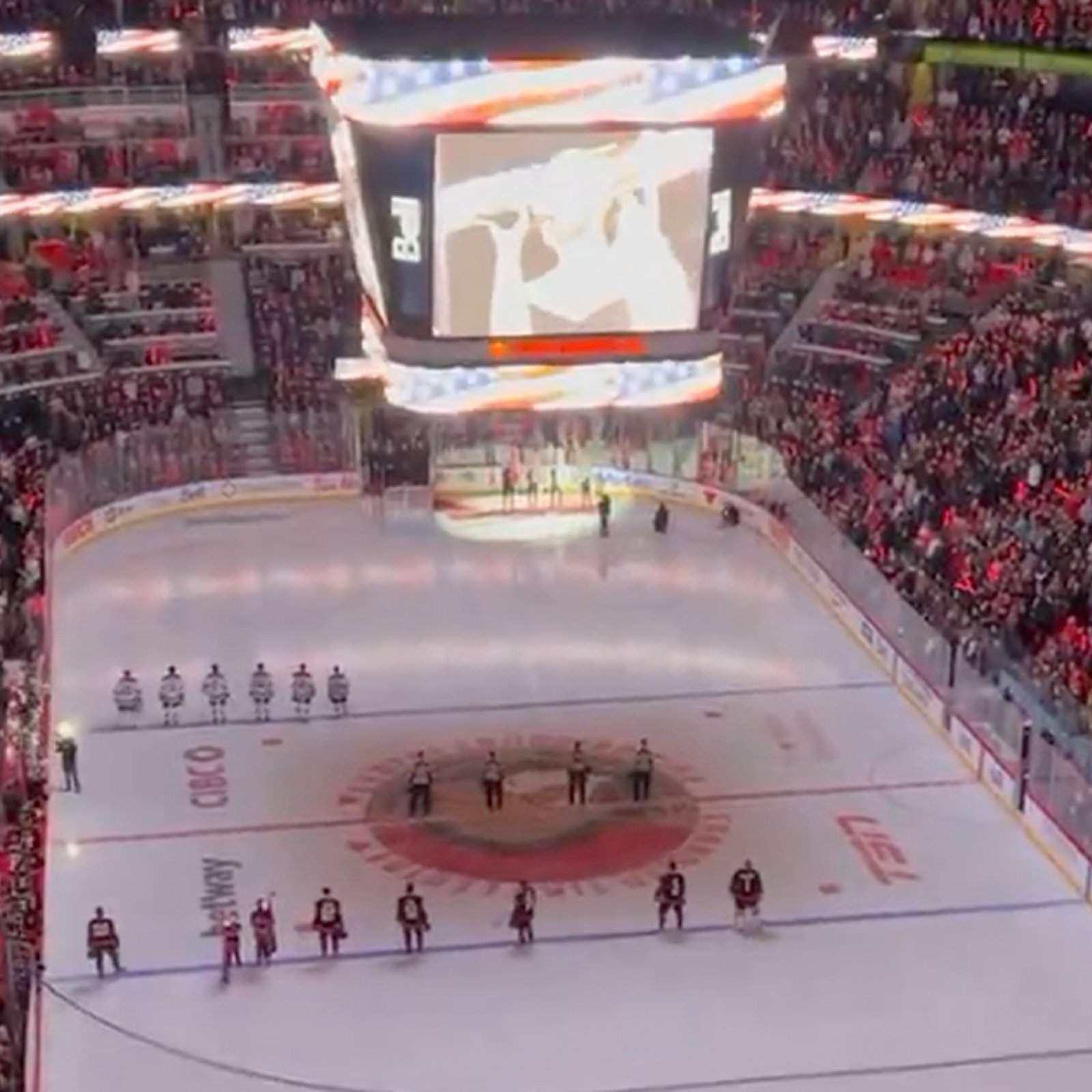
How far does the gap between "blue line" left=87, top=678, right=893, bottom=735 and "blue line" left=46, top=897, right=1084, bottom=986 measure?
510 cm

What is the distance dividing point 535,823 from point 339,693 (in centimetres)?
329

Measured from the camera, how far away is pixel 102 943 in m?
17.7

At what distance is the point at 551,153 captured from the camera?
21.9m

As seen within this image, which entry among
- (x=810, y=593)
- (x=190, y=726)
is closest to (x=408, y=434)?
(x=810, y=593)

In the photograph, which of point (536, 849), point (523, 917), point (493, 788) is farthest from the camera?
point (493, 788)

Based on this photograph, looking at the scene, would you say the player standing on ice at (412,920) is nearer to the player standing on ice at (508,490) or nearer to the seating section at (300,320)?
the player standing on ice at (508,490)

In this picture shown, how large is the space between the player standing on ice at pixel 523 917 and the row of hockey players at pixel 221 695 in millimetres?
4917

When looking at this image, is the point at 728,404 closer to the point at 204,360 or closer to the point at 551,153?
the point at 204,360

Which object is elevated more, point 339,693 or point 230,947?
point 230,947

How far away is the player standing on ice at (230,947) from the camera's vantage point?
17.8 meters

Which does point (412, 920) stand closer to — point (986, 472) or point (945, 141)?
point (986, 472)

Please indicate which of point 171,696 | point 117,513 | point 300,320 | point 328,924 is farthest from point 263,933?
point 300,320

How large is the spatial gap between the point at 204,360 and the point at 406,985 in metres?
19.6

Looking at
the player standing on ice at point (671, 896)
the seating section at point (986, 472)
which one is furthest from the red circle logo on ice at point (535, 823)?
the seating section at point (986, 472)
